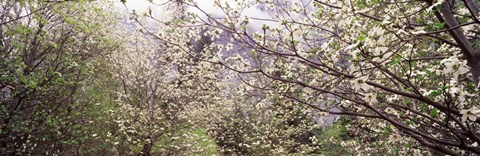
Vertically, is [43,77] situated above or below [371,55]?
above

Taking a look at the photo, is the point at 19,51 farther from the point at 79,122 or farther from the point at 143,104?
the point at 143,104

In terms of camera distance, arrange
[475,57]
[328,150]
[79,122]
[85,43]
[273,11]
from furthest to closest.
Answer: [328,150]
[85,43]
[79,122]
[273,11]
[475,57]

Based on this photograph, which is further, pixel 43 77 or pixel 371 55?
pixel 43 77

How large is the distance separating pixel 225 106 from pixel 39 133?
702 cm

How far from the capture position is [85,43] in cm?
833

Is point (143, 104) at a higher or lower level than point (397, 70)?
higher

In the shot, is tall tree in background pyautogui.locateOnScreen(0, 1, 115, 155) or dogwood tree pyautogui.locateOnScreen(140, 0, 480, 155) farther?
tall tree in background pyautogui.locateOnScreen(0, 1, 115, 155)

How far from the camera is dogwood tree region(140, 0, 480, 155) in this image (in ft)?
7.72

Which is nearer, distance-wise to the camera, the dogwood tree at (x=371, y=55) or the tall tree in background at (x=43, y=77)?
the dogwood tree at (x=371, y=55)

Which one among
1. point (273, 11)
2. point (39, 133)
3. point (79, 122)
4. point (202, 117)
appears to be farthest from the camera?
point (202, 117)

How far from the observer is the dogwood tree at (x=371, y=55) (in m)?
2.35

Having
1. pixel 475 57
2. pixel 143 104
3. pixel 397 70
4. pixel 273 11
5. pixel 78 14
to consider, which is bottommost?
pixel 475 57

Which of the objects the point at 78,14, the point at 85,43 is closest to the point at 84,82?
the point at 85,43

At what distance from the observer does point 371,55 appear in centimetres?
252
